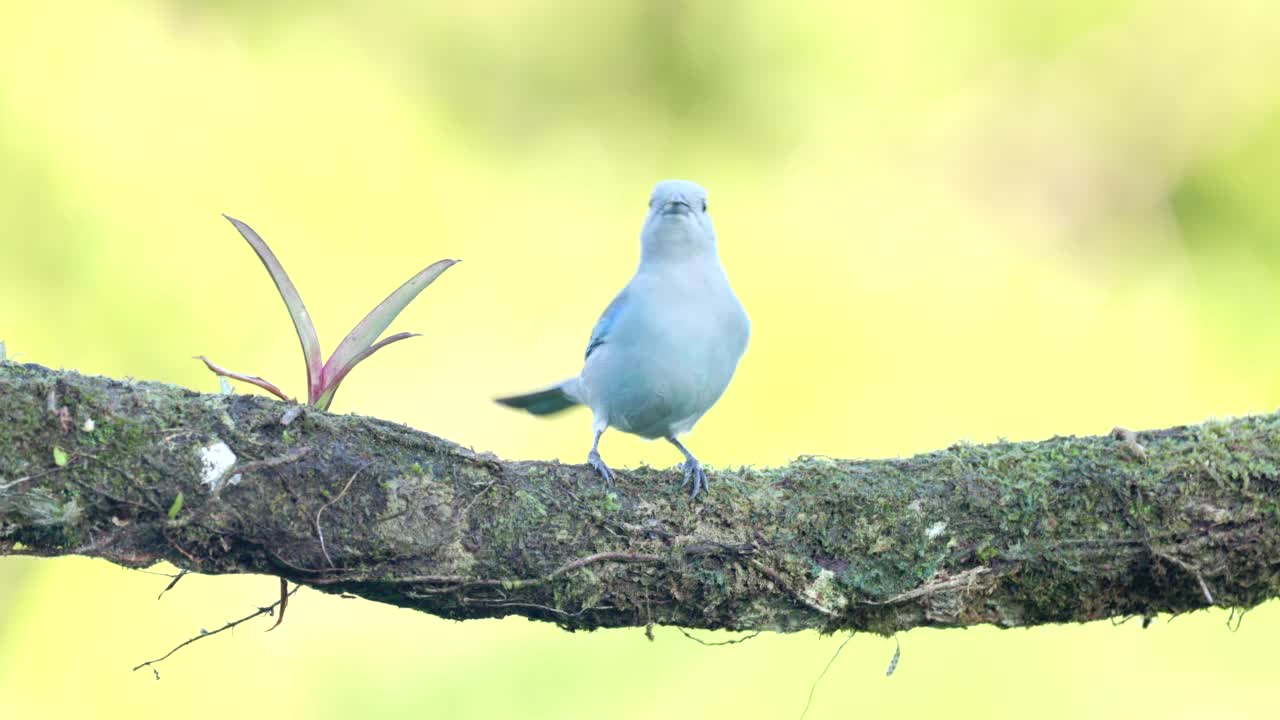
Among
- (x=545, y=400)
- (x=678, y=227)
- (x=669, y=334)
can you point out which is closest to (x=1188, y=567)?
(x=669, y=334)

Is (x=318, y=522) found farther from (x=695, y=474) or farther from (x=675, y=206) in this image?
(x=675, y=206)

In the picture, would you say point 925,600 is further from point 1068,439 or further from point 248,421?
point 248,421

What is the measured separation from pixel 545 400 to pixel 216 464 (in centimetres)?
203

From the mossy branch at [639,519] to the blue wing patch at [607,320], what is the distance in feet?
2.84

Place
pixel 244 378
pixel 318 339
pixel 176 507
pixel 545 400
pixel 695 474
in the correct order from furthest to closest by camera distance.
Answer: pixel 545 400
pixel 695 474
pixel 318 339
pixel 244 378
pixel 176 507

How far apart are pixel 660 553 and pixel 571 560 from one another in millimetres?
217

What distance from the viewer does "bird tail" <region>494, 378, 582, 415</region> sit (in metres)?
4.14

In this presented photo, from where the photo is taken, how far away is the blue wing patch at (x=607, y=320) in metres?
3.56

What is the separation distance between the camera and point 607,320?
3592 mm

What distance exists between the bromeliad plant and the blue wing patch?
2.68 ft

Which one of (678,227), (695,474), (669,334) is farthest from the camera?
(678,227)

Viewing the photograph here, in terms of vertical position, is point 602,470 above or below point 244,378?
below

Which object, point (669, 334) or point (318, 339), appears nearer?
point (318, 339)

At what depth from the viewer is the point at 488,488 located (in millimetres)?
2490
